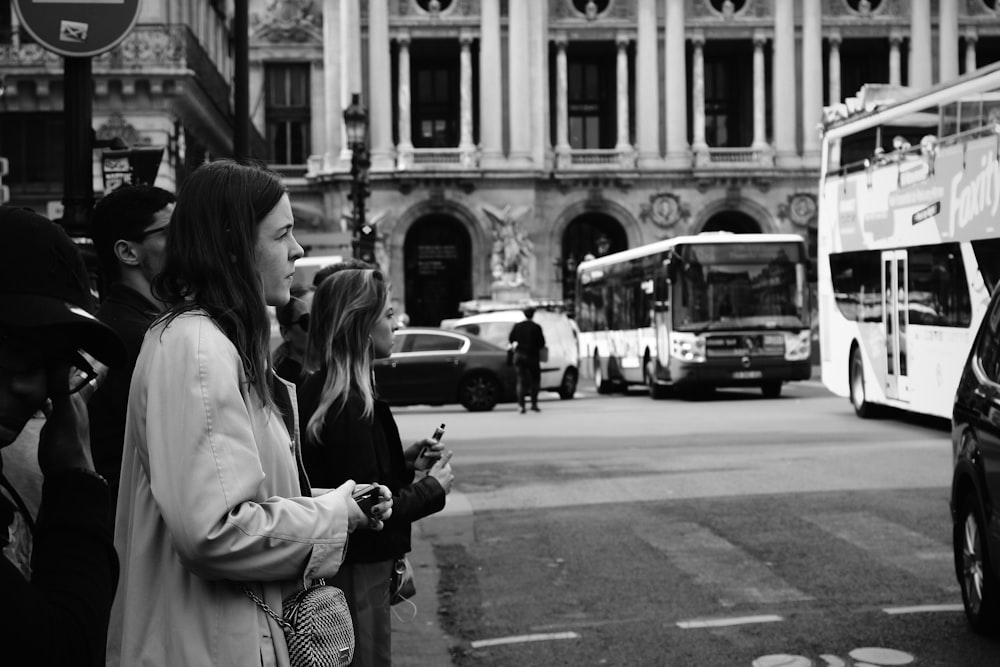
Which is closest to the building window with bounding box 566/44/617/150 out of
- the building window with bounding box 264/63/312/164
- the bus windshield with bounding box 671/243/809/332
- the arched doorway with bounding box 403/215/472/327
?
the arched doorway with bounding box 403/215/472/327

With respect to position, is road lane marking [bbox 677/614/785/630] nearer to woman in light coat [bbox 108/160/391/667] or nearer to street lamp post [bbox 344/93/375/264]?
woman in light coat [bbox 108/160/391/667]

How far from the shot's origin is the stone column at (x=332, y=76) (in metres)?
69.0

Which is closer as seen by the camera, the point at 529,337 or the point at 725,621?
the point at 725,621

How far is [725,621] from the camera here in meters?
8.41

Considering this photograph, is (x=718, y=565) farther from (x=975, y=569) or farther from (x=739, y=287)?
(x=739, y=287)

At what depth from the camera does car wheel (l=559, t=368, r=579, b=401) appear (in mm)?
33750

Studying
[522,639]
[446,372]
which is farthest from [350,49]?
[522,639]

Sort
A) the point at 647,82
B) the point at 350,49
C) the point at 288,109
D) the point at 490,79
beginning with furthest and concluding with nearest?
the point at 288,109 → the point at 647,82 → the point at 490,79 → the point at 350,49

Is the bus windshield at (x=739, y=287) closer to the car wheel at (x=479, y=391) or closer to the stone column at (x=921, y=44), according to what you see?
the car wheel at (x=479, y=391)

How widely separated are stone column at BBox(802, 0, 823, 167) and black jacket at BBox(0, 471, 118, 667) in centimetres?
6921

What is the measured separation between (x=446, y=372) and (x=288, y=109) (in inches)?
1845

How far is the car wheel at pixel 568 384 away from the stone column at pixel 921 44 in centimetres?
4171

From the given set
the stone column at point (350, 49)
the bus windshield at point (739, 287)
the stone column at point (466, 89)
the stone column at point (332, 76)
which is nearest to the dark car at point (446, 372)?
the bus windshield at point (739, 287)

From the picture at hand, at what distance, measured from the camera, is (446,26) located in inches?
2768
